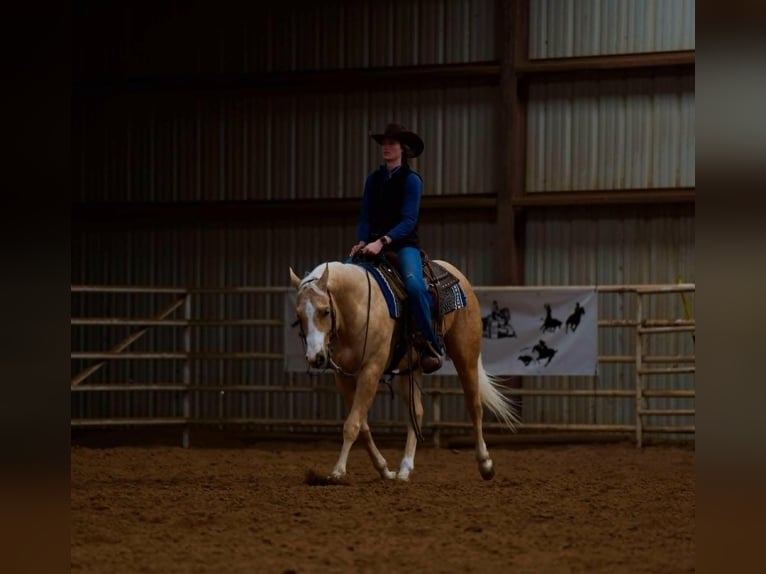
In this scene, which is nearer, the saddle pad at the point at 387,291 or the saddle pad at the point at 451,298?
the saddle pad at the point at 387,291

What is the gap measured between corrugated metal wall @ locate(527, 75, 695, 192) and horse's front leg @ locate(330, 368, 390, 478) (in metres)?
5.53

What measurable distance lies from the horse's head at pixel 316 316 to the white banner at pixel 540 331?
4144 mm

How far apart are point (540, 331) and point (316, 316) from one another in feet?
14.3

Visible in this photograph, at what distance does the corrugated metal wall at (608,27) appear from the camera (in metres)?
10.5

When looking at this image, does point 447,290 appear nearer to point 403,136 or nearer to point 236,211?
point 403,136

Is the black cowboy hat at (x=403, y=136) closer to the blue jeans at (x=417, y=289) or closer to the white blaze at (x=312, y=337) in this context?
the blue jeans at (x=417, y=289)

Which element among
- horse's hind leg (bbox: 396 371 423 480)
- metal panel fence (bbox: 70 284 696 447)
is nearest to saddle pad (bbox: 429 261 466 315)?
horse's hind leg (bbox: 396 371 423 480)

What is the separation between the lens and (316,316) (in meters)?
5.58

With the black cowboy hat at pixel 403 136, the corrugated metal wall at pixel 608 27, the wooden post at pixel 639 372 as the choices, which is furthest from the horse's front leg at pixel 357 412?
the corrugated metal wall at pixel 608 27
